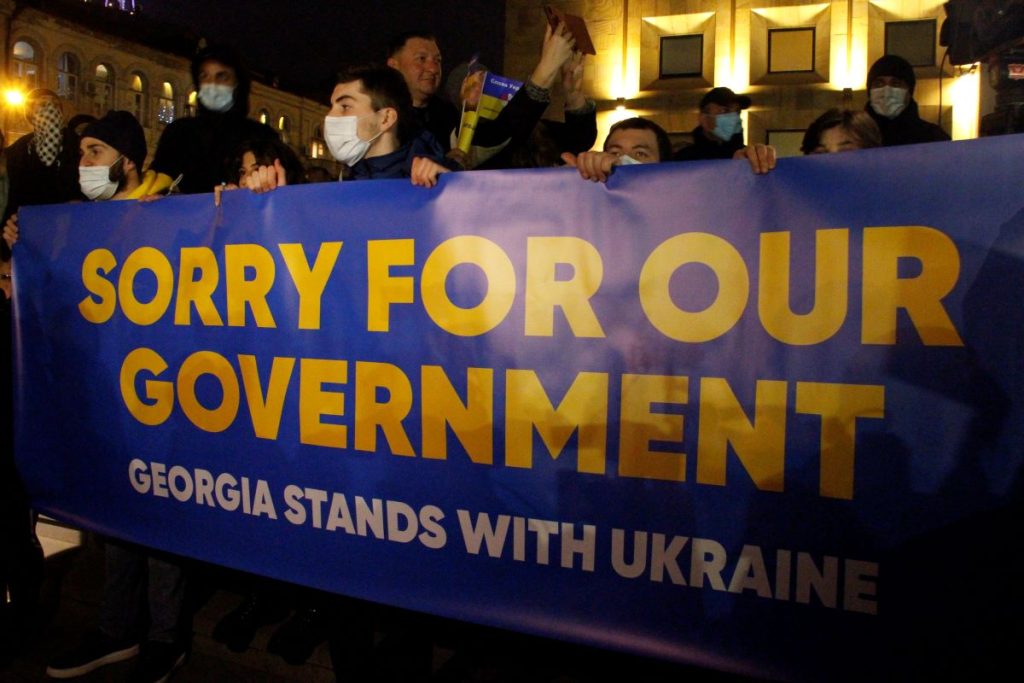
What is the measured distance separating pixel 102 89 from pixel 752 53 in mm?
22101

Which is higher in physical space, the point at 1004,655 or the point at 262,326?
the point at 262,326

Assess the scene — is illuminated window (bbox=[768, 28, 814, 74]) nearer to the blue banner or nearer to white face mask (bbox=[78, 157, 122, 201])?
white face mask (bbox=[78, 157, 122, 201])

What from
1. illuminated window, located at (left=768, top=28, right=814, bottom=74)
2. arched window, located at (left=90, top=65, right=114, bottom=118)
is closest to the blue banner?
illuminated window, located at (left=768, top=28, right=814, bottom=74)

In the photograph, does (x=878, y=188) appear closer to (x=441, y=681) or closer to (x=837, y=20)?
(x=441, y=681)

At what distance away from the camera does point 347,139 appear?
8.09 feet

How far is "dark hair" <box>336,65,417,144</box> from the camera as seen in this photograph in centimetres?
248

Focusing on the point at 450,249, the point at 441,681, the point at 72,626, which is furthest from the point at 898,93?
the point at 72,626

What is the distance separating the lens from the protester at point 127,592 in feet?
8.68

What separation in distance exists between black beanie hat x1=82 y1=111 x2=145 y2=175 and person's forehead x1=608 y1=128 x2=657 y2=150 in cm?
165

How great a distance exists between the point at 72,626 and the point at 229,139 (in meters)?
1.92

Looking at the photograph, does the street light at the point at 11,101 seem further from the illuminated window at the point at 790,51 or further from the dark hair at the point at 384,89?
the dark hair at the point at 384,89

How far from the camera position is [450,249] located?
211 centimetres

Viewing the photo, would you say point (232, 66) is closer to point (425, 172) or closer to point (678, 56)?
point (425, 172)

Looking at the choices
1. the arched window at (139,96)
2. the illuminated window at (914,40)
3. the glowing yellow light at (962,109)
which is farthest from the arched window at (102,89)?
the glowing yellow light at (962,109)
